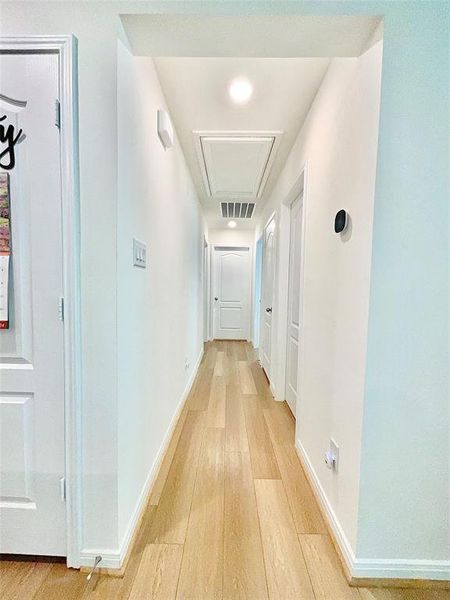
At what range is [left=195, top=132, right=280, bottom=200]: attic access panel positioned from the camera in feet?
7.46

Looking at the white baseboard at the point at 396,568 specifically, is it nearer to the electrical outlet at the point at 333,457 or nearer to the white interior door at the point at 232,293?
the electrical outlet at the point at 333,457

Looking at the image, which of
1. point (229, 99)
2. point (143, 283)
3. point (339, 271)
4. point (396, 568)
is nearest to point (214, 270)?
point (229, 99)

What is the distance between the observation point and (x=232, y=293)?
6160 mm

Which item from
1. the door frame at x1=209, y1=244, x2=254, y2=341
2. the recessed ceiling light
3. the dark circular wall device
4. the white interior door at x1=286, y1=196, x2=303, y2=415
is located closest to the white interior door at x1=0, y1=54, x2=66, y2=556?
the recessed ceiling light

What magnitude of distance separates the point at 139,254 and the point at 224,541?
1416 millimetres

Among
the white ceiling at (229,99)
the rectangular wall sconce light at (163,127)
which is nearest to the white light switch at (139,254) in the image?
the rectangular wall sconce light at (163,127)

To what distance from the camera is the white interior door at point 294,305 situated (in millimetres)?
2429

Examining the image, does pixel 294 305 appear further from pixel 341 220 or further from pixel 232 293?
pixel 232 293

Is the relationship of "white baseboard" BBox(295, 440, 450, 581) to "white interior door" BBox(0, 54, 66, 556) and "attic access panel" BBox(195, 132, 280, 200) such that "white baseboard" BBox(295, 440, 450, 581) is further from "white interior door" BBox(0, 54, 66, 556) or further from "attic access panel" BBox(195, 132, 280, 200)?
"attic access panel" BBox(195, 132, 280, 200)

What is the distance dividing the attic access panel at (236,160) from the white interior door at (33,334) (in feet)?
4.70

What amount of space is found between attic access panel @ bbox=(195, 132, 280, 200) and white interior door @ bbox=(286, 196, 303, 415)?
1.77 feet

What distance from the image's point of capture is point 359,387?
3.71ft

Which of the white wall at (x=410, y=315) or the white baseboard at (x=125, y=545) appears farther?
the white baseboard at (x=125, y=545)

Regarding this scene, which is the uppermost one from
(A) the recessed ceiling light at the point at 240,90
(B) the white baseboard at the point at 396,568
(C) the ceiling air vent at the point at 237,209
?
(A) the recessed ceiling light at the point at 240,90
